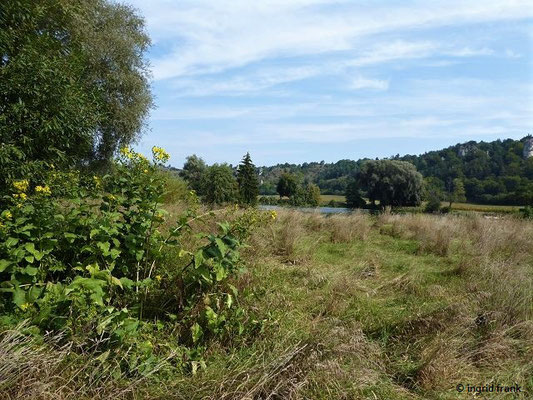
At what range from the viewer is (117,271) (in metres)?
3.10

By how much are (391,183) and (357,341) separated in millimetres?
39653

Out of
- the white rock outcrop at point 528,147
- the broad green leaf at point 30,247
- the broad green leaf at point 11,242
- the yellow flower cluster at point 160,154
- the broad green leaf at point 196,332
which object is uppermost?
the white rock outcrop at point 528,147

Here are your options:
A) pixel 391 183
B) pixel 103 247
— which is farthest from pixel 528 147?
pixel 103 247

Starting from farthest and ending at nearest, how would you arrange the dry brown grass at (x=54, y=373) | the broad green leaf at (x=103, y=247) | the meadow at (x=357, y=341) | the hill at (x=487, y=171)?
the hill at (x=487, y=171) → the broad green leaf at (x=103, y=247) → the meadow at (x=357, y=341) → the dry brown grass at (x=54, y=373)

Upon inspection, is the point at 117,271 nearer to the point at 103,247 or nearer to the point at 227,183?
the point at 103,247

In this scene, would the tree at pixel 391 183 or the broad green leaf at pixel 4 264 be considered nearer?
the broad green leaf at pixel 4 264

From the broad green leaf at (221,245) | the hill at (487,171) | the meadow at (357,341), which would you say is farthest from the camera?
the hill at (487,171)

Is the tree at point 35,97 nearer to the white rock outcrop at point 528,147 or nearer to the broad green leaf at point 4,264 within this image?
the broad green leaf at point 4,264

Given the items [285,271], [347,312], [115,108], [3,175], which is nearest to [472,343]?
[347,312]

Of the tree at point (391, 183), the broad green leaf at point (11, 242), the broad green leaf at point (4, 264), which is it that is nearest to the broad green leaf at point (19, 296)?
the broad green leaf at point (4, 264)

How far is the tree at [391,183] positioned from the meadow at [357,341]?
34576 mm

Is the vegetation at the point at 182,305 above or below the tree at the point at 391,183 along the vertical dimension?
below

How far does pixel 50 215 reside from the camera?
2717mm

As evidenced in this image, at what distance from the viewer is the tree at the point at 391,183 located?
38.3 metres
